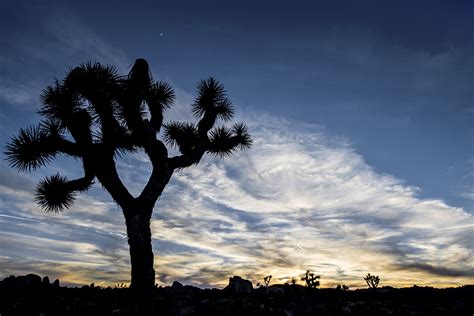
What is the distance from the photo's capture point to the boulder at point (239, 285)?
12.4 m

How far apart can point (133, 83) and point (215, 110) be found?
362cm

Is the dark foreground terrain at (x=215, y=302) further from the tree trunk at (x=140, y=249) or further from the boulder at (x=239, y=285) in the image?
the tree trunk at (x=140, y=249)

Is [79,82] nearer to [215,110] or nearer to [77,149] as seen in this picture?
[77,149]

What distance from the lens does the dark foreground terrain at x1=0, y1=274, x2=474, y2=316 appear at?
6670 millimetres

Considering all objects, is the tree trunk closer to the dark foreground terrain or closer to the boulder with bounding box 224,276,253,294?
the dark foreground terrain

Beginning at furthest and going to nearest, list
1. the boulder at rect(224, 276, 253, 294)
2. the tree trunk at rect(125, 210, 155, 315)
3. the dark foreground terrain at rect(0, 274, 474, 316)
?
the tree trunk at rect(125, 210, 155, 315)
the boulder at rect(224, 276, 253, 294)
the dark foreground terrain at rect(0, 274, 474, 316)

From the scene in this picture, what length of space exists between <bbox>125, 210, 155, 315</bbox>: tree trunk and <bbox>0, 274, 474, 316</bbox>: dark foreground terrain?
1.42 meters

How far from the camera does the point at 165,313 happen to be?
602cm

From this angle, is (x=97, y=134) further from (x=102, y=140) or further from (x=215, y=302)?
(x=215, y=302)

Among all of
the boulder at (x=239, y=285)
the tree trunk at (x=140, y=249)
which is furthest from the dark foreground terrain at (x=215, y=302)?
the tree trunk at (x=140, y=249)

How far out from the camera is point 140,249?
41.9 feet

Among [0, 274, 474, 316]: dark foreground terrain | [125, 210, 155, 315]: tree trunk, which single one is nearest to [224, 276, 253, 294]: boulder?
[0, 274, 474, 316]: dark foreground terrain

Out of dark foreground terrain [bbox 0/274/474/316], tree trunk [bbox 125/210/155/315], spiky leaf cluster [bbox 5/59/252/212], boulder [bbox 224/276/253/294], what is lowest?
dark foreground terrain [bbox 0/274/474/316]

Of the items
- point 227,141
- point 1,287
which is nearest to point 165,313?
point 1,287
